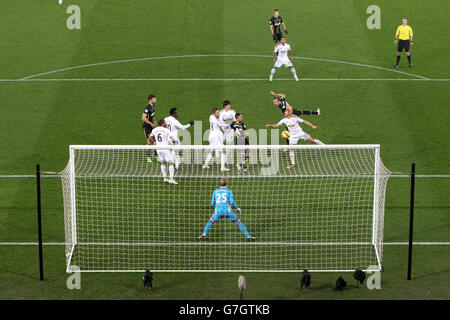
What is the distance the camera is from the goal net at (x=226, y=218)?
17.5m

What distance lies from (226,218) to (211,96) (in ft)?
37.2

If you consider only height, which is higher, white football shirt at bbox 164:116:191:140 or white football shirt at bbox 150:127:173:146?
white football shirt at bbox 164:116:191:140

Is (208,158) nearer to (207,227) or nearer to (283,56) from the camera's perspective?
(207,227)

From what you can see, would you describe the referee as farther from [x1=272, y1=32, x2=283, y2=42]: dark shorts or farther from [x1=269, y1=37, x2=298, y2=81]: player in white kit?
[x1=272, y1=32, x2=283, y2=42]: dark shorts

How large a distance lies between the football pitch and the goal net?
17.0 inches

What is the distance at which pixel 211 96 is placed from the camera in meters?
28.6

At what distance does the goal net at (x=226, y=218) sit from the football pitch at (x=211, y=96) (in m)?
0.43

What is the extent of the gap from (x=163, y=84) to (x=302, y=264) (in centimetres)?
1432

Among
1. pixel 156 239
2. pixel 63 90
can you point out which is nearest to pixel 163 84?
pixel 63 90

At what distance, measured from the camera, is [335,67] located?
31.5 metres

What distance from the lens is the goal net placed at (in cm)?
1753

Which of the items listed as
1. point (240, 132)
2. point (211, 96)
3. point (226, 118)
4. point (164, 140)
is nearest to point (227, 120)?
point (226, 118)

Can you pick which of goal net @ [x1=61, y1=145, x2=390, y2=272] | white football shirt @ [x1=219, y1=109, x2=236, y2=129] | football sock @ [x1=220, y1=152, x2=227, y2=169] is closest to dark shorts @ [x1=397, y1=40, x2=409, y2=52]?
goal net @ [x1=61, y1=145, x2=390, y2=272]

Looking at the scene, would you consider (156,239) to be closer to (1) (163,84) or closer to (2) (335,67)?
(1) (163,84)
